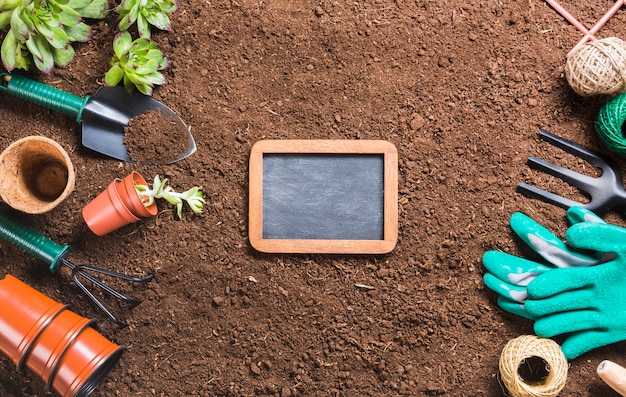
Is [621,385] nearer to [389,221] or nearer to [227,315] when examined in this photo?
[389,221]

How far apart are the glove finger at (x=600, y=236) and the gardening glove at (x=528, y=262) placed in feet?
0.16

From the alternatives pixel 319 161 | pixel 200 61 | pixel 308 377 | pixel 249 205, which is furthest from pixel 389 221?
pixel 200 61

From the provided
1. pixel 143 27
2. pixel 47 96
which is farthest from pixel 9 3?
pixel 143 27

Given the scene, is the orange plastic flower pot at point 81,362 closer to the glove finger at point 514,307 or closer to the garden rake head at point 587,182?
the glove finger at point 514,307

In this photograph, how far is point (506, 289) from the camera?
1.65 m

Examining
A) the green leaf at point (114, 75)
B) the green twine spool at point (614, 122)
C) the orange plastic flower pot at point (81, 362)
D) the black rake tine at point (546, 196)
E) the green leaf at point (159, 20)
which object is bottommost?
the orange plastic flower pot at point (81, 362)

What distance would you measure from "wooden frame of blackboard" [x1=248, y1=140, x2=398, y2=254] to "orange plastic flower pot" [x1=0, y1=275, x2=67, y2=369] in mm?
636

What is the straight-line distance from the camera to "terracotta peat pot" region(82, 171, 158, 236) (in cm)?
157

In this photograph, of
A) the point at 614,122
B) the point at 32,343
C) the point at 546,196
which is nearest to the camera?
the point at 32,343

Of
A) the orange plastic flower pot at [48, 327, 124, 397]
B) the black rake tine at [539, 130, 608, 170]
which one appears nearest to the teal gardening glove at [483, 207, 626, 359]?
the black rake tine at [539, 130, 608, 170]

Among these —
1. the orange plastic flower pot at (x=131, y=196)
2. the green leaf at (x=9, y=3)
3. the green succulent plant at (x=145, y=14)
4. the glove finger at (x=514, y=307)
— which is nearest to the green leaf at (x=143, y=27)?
the green succulent plant at (x=145, y=14)

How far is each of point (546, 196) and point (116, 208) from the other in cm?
134

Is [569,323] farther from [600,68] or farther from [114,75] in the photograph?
[114,75]

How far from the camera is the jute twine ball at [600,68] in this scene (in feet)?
5.06
